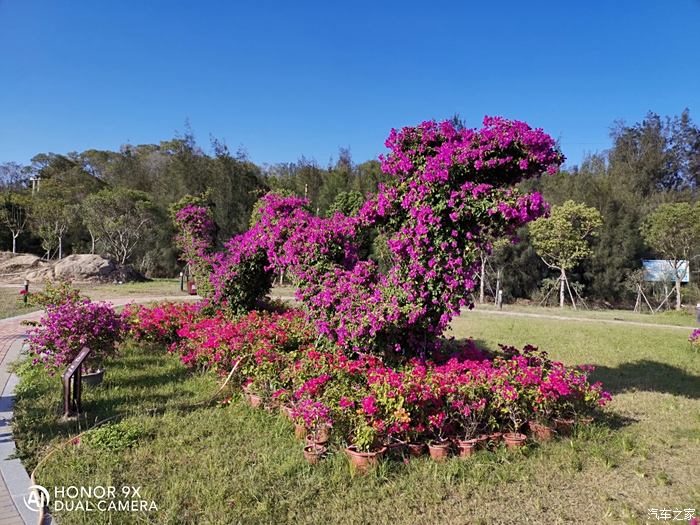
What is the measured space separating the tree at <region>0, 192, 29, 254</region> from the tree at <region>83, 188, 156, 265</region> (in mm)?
4227

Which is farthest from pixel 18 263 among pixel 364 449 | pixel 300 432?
pixel 364 449

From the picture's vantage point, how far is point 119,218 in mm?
20703

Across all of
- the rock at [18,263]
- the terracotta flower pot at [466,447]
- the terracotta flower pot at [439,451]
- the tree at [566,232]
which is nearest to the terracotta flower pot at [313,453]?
the terracotta flower pot at [439,451]

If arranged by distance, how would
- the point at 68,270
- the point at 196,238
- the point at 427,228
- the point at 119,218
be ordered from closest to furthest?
→ the point at 427,228 → the point at 196,238 → the point at 68,270 → the point at 119,218

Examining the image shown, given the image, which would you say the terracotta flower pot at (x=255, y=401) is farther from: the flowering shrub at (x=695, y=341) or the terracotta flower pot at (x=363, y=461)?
the flowering shrub at (x=695, y=341)

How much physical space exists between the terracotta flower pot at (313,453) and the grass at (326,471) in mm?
59

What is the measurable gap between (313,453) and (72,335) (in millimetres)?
3106

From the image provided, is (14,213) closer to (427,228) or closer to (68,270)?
(68,270)

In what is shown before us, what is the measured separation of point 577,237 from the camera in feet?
57.4

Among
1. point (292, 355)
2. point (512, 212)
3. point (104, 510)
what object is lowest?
point (104, 510)

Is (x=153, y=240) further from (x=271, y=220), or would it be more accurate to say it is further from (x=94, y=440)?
(x=94, y=440)

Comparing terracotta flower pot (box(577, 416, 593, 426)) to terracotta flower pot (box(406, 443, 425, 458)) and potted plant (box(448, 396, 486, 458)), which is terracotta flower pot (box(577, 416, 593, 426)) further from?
terracotta flower pot (box(406, 443, 425, 458))

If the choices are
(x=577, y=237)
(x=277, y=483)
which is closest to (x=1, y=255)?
(x=277, y=483)

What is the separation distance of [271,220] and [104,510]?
13.2 feet
